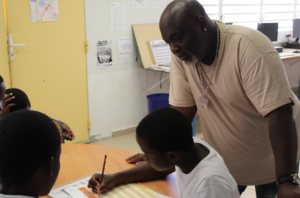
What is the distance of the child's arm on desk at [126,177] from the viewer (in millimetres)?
1222

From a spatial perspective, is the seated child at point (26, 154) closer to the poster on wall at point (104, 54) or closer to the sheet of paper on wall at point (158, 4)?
the poster on wall at point (104, 54)

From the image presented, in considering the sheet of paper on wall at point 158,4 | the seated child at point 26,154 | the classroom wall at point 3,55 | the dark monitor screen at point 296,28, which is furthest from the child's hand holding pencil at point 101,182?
the dark monitor screen at point 296,28

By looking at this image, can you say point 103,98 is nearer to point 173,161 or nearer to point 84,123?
point 84,123

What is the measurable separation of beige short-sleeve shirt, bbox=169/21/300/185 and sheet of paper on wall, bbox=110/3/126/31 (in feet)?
7.69

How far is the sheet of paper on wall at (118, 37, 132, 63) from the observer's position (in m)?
3.76

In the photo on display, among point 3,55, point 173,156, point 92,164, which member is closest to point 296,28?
point 3,55

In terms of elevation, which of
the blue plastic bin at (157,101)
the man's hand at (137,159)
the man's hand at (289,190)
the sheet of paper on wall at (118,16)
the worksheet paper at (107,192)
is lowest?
the blue plastic bin at (157,101)

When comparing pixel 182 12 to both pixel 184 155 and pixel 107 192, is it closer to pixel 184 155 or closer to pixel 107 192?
pixel 184 155

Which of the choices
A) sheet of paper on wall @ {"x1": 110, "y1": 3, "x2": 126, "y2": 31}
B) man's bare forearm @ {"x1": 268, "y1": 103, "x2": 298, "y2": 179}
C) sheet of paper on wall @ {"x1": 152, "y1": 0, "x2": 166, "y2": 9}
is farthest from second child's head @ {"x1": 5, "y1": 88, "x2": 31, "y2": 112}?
→ sheet of paper on wall @ {"x1": 152, "y1": 0, "x2": 166, "y2": 9}

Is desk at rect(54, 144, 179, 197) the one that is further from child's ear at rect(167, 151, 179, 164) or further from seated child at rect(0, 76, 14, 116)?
seated child at rect(0, 76, 14, 116)

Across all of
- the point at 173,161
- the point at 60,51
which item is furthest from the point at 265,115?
the point at 60,51

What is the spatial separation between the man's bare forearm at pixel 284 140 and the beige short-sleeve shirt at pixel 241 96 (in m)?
0.04

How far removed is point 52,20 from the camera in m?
3.15

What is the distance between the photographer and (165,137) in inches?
39.5
